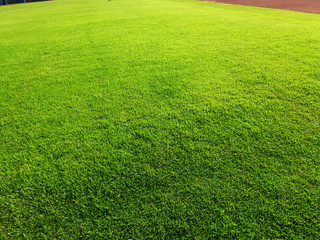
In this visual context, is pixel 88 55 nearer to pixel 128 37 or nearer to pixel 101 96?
pixel 128 37

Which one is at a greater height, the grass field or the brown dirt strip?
the brown dirt strip

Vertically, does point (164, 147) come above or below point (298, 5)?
below

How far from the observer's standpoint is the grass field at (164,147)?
1238 mm

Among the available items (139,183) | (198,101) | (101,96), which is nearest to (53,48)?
(101,96)

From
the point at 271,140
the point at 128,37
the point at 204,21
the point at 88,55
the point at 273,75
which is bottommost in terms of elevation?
the point at 271,140

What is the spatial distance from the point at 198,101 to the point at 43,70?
2869 mm

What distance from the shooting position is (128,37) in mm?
4652

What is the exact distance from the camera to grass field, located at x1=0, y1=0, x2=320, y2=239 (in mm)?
1238

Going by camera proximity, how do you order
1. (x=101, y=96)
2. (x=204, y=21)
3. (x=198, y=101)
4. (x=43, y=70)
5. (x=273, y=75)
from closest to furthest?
(x=198, y=101) < (x=101, y=96) < (x=273, y=75) < (x=43, y=70) < (x=204, y=21)

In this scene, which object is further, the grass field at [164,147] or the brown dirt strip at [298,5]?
the brown dirt strip at [298,5]

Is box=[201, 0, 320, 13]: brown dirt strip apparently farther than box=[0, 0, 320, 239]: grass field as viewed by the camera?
Yes

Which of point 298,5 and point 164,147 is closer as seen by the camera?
point 164,147

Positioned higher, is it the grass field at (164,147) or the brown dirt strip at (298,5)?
the brown dirt strip at (298,5)

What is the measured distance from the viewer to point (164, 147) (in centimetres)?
171
